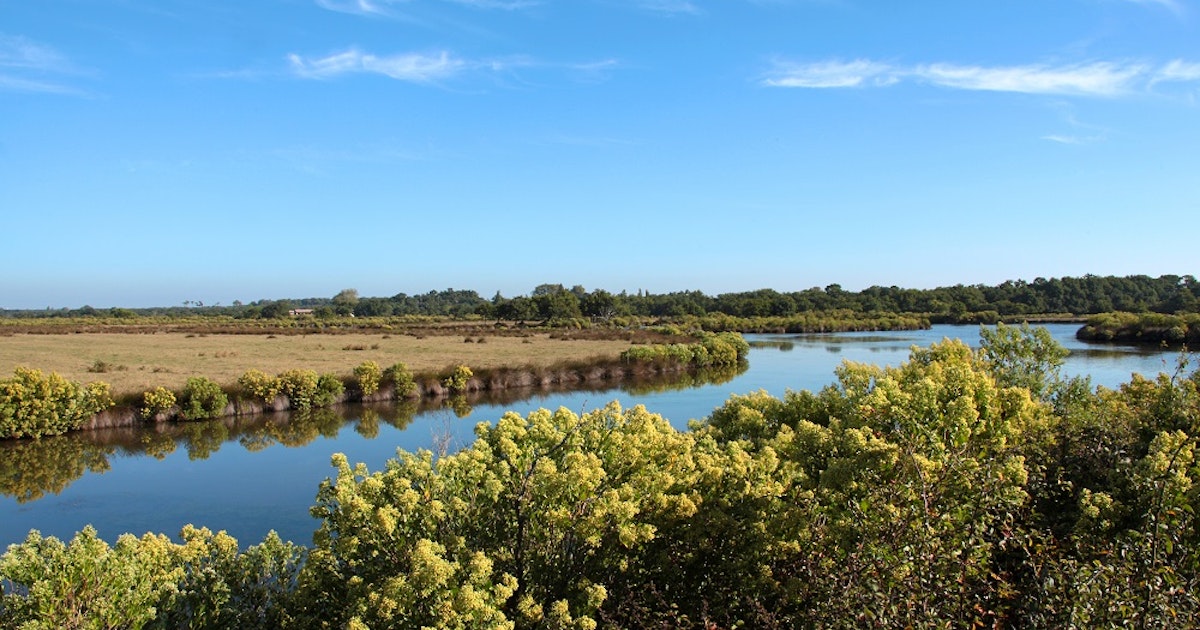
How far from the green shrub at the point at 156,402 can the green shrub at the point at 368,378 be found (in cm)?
766

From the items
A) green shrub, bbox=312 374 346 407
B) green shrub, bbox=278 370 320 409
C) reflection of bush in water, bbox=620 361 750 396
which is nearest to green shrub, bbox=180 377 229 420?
green shrub, bbox=278 370 320 409

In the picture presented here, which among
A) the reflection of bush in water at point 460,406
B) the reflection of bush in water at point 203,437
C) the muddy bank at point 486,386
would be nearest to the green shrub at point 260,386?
the muddy bank at point 486,386

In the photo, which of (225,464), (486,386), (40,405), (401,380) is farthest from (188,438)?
(486,386)

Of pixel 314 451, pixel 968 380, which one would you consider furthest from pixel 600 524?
pixel 314 451

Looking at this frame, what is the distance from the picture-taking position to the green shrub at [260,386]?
96.9 feet

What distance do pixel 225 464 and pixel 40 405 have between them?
7.75 meters

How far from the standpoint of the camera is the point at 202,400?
27672mm

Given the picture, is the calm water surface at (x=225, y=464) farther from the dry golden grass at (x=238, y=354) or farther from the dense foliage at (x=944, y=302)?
the dense foliage at (x=944, y=302)

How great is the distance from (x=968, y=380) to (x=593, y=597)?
385 centimetres

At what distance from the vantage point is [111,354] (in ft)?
147

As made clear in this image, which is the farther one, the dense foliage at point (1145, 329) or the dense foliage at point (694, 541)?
the dense foliage at point (1145, 329)

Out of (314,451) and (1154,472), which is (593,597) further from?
(314,451)

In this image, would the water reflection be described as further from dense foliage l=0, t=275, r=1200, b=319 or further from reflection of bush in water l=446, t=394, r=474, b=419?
dense foliage l=0, t=275, r=1200, b=319

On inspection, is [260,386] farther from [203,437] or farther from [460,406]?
[460,406]
